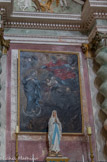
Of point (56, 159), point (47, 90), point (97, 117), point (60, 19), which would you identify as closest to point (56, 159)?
point (56, 159)

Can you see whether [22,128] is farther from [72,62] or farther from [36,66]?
[72,62]

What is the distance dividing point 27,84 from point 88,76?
190 cm

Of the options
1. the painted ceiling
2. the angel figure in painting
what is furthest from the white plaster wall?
the painted ceiling

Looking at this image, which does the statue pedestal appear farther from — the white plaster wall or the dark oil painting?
the white plaster wall

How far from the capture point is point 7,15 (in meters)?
10.1

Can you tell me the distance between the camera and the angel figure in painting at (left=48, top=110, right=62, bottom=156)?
8500 mm

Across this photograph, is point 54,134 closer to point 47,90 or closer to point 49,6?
point 47,90

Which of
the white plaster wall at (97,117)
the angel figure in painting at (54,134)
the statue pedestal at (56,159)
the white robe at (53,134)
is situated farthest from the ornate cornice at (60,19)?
the statue pedestal at (56,159)

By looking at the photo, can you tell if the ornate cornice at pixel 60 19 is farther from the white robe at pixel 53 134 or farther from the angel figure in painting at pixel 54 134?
the white robe at pixel 53 134

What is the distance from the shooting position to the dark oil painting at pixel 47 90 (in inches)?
367

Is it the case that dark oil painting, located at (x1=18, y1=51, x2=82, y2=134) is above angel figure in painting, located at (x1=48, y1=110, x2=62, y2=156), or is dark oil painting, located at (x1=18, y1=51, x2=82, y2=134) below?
above

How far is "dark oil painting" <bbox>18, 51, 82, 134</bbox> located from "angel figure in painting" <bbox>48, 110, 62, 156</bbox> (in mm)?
348

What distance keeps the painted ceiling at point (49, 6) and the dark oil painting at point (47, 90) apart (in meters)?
1.52

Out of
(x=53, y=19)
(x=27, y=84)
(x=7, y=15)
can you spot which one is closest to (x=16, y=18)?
(x=7, y=15)
